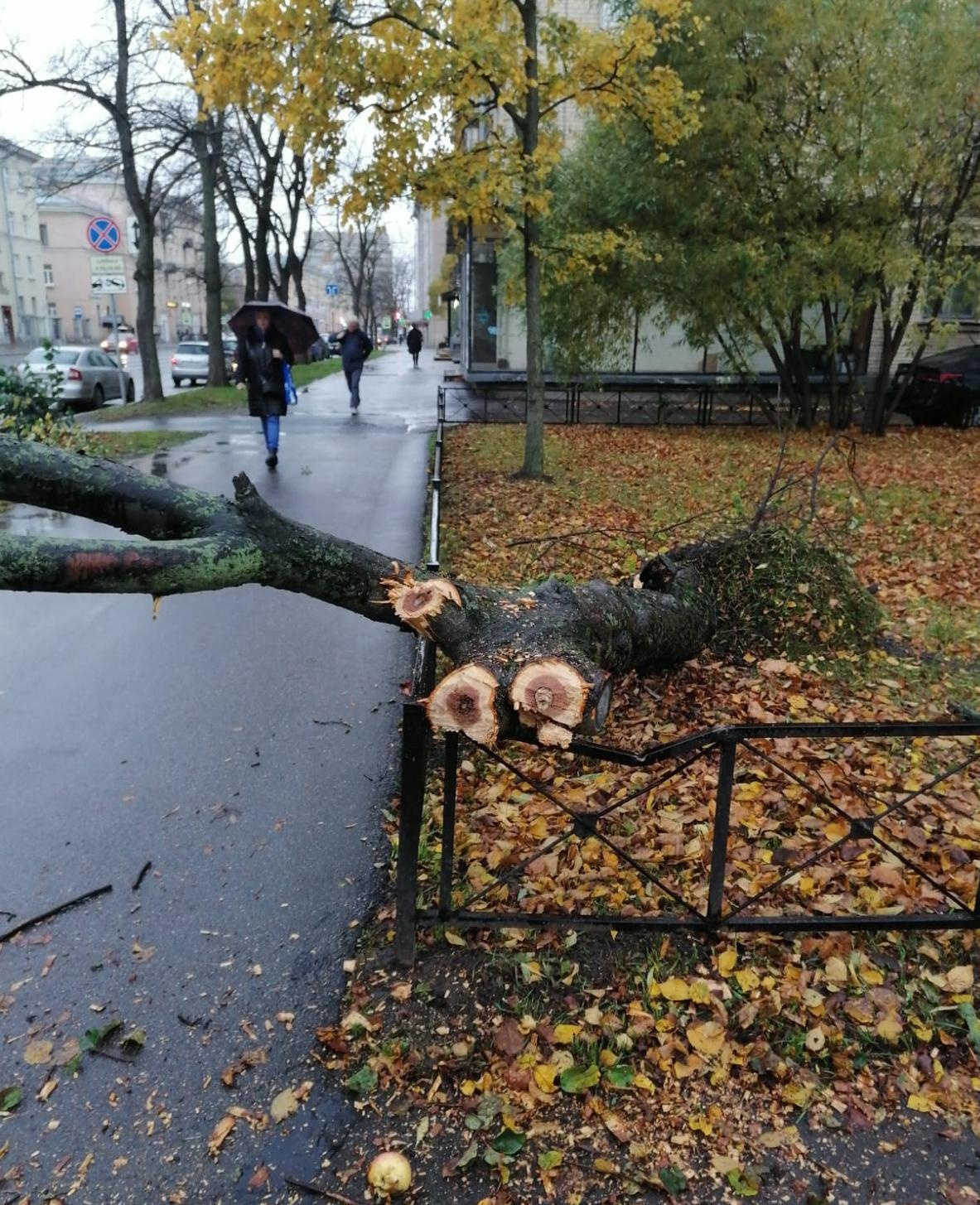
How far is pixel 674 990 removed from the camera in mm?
3021

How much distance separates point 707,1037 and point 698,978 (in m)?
0.26

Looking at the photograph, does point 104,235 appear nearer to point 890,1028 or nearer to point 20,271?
point 890,1028

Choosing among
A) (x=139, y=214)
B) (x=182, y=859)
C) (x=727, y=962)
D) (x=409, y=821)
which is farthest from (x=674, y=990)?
(x=139, y=214)

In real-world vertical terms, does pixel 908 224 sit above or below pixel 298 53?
below

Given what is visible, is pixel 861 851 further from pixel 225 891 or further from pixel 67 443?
pixel 67 443

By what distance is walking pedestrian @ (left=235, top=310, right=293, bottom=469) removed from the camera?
39.5 feet

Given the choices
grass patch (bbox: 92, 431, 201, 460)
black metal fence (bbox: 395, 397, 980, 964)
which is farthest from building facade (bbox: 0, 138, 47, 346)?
black metal fence (bbox: 395, 397, 980, 964)

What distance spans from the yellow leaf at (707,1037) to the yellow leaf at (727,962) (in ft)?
0.77

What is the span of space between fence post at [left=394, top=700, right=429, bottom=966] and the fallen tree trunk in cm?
8

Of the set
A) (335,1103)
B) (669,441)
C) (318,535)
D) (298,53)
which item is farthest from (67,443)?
(335,1103)

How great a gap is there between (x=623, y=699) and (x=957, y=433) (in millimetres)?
14821

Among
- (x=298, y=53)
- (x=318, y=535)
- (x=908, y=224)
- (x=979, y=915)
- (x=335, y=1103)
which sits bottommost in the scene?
(x=335, y=1103)

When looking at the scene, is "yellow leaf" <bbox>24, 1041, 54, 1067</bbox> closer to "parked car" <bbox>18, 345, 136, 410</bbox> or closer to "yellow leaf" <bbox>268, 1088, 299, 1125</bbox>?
"yellow leaf" <bbox>268, 1088, 299, 1125</bbox>

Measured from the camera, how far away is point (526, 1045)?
2.83 metres
